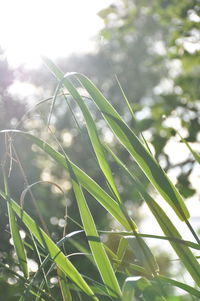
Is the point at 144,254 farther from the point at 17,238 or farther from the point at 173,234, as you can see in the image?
the point at 17,238

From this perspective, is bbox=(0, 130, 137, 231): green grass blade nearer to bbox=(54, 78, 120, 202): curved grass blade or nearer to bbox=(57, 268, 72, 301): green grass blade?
bbox=(54, 78, 120, 202): curved grass blade

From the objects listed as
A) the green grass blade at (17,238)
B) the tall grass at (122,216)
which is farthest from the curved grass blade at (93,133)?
the green grass blade at (17,238)

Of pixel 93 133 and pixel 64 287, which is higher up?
pixel 93 133

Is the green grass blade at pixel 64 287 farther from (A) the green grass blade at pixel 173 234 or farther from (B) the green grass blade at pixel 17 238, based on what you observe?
(A) the green grass blade at pixel 173 234

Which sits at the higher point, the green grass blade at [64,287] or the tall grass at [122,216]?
the tall grass at [122,216]

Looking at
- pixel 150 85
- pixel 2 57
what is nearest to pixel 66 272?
pixel 2 57

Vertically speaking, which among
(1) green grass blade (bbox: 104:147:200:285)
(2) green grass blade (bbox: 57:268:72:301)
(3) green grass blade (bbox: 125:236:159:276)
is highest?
(1) green grass blade (bbox: 104:147:200:285)

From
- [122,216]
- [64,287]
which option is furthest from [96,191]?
[64,287]

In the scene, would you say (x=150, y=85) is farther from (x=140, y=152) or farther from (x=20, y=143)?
(x=140, y=152)

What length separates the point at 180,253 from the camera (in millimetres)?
630

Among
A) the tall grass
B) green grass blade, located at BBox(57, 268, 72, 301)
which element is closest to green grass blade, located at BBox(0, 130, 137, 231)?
the tall grass

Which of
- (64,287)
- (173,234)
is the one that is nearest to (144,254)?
(173,234)

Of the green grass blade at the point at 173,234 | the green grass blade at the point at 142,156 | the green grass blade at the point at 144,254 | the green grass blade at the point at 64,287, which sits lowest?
the green grass blade at the point at 64,287

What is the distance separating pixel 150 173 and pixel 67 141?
8.26 meters
